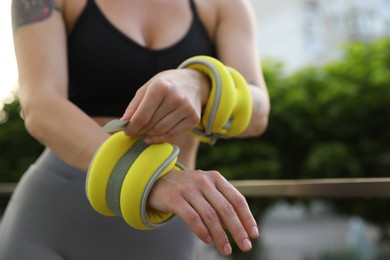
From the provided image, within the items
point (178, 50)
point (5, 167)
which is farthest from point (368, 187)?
point (5, 167)

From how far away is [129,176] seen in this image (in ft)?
3.06

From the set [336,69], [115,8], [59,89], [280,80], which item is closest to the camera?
[59,89]

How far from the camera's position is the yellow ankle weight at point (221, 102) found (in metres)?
1.05

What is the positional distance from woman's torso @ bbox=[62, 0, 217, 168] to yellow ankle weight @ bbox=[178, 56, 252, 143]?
256 mm

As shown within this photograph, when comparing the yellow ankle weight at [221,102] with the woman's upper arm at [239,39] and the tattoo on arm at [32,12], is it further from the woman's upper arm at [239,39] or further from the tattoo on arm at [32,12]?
the tattoo on arm at [32,12]

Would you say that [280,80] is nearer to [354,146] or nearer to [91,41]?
[354,146]

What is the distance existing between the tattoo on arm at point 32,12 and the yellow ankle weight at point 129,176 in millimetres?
459

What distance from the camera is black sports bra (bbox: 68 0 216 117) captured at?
4.40 ft

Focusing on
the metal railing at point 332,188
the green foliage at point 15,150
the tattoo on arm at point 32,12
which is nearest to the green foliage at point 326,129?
the green foliage at point 15,150

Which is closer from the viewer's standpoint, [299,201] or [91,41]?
[91,41]

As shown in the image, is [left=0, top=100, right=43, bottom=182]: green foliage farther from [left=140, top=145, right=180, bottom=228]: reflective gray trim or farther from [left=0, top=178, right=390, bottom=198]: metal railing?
[left=140, top=145, right=180, bottom=228]: reflective gray trim

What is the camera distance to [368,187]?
166 centimetres

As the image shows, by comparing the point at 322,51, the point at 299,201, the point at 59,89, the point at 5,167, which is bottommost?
the point at 322,51

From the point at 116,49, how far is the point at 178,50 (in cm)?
14
